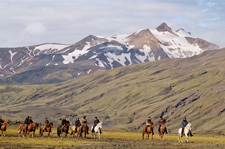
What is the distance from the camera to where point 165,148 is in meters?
56.8

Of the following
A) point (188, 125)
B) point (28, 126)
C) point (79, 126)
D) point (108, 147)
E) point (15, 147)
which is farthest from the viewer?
point (79, 126)

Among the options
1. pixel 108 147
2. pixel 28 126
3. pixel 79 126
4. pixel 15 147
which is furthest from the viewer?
pixel 79 126

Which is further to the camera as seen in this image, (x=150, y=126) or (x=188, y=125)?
(x=150, y=126)

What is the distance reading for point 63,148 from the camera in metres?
54.6

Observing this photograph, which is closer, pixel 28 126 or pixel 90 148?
Answer: pixel 90 148

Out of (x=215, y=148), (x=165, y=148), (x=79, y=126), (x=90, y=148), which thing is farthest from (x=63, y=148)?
(x=79, y=126)

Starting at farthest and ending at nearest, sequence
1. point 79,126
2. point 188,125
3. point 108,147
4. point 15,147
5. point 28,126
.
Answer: point 79,126
point 28,126
point 188,125
point 108,147
point 15,147

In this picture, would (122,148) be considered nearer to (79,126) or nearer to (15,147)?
(15,147)

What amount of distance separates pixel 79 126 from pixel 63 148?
24438 millimetres

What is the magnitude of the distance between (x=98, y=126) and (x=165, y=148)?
69.1ft

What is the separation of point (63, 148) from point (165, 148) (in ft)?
40.7

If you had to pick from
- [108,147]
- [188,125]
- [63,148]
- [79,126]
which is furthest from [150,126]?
[63,148]

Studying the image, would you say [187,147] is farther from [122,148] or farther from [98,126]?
[98,126]

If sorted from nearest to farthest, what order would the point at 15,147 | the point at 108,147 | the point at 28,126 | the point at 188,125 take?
1. the point at 15,147
2. the point at 108,147
3. the point at 188,125
4. the point at 28,126
